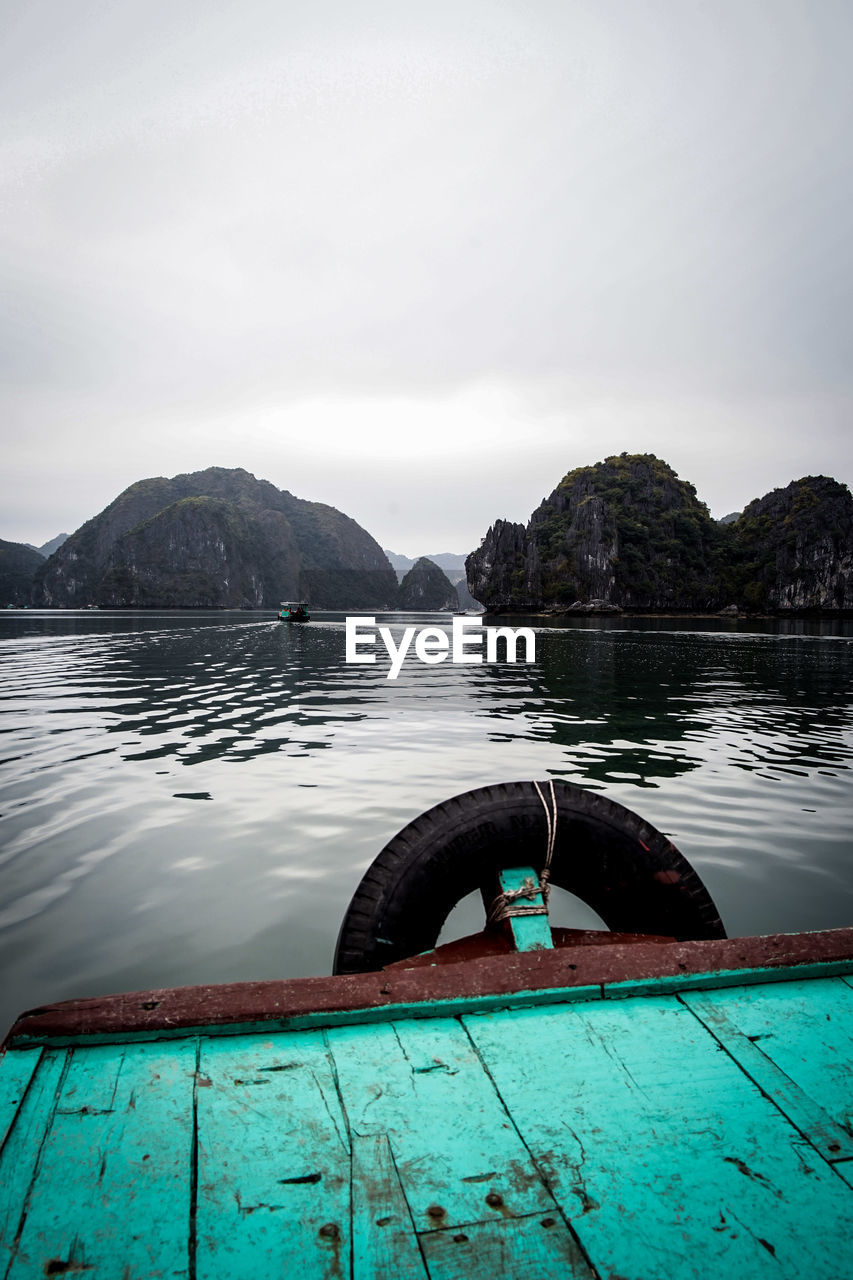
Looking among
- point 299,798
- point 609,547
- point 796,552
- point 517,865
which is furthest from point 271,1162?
point 796,552

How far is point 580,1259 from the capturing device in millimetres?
1444

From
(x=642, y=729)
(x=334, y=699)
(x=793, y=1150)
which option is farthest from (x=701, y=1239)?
(x=334, y=699)

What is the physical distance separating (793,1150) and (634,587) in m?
159

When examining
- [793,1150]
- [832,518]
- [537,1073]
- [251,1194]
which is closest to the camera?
[251,1194]

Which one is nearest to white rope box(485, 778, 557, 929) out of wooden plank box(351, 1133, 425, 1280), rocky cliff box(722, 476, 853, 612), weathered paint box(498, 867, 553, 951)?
weathered paint box(498, 867, 553, 951)

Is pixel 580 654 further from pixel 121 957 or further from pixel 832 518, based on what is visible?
pixel 832 518

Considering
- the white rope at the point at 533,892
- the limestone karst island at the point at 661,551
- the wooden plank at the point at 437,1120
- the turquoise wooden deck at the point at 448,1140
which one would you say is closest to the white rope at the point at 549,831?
the white rope at the point at 533,892

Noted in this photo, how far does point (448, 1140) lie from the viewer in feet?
5.74

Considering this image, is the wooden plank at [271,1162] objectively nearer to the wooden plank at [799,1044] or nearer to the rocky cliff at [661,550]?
the wooden plank at [799,1044]

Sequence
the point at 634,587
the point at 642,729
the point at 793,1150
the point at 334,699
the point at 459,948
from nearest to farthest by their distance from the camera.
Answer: the point at 793,1150, the point at 459,948, the point at 642,729, the point at 334,699, the point at 634,587

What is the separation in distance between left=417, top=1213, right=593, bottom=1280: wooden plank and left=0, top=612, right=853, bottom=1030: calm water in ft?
9.78

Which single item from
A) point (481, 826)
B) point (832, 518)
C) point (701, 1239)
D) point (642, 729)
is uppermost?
point (832, 518)

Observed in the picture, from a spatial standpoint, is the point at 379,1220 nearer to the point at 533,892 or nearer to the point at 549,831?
the point at 533,892

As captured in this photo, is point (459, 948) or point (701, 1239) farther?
point (459, 948)
